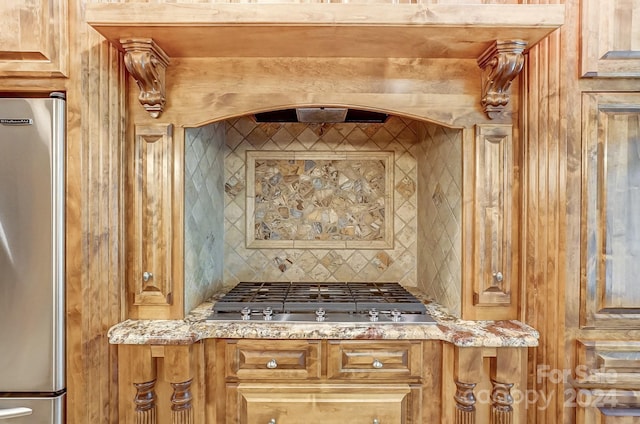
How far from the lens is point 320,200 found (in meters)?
1.98

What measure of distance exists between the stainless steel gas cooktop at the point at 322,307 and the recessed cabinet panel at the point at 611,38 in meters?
1.10

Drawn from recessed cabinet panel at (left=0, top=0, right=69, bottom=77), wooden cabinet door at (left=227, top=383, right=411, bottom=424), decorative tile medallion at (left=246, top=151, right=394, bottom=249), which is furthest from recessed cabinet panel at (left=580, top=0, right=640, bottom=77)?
recessed cabinet panel at (left=0, top=0, right=69, bottom=77)

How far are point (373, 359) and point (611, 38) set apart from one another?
57.0 inches

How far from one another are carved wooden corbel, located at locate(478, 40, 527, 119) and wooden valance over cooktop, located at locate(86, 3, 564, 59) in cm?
3

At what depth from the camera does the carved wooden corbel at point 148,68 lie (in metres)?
1.25

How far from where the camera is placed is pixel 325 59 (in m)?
1.41

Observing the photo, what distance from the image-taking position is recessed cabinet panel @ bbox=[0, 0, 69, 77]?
1265mm

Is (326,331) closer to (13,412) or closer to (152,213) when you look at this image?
(152,213)

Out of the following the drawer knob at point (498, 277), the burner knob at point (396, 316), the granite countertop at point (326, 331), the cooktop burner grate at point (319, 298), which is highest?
the drawer knob at point (498, 277)

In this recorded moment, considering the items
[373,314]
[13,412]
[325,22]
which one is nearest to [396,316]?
[373,314]

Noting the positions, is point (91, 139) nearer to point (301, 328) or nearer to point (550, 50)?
point (301, 328)

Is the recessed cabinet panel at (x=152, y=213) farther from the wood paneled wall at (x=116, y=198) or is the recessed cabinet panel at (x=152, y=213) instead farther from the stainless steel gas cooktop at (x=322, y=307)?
the stainless steel gas cooktop at (x=322, y=307)

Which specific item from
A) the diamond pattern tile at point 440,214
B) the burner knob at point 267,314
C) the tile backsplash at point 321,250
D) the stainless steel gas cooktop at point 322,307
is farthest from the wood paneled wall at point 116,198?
the tile backsplash at point 321,250

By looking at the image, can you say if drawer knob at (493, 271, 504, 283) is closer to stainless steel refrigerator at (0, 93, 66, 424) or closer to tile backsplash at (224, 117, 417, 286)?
tile backsplash at (224, 117, 417, 286)
